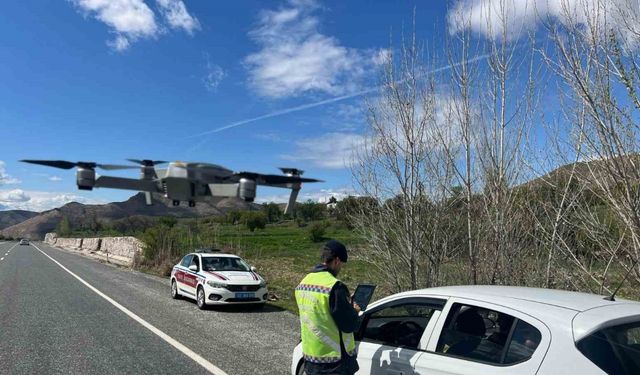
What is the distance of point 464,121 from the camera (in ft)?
31.1

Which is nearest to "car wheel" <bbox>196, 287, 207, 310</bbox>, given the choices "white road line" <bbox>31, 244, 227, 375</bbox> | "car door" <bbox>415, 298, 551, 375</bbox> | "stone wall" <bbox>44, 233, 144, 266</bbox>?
"white road line" <bbox>31, 244, 227, 375</bbox>

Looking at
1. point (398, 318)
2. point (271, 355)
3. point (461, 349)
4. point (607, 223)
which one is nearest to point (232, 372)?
point (271, 355)

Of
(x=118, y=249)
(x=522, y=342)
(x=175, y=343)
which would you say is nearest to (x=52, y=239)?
(x=118, y=249)

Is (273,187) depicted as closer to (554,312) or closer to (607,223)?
(554,312)

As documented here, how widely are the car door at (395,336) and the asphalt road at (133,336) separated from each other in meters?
2.78

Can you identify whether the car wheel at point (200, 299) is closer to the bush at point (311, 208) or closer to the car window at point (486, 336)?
the bush at point (311, 208)

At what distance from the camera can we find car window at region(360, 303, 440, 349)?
4426 mm

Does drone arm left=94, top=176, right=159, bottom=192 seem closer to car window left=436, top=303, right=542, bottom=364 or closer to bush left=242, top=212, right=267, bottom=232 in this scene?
car window left=436, top=303, right=542, bottom=364

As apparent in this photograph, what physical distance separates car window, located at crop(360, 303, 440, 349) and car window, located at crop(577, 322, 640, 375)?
1.37m

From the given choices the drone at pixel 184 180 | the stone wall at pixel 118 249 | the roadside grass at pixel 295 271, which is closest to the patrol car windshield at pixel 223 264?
the roadside grass at pixel 295 271

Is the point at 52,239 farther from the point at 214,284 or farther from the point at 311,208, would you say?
the point at 214,284

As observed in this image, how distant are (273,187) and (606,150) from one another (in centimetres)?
388

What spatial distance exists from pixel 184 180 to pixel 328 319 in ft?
5.45

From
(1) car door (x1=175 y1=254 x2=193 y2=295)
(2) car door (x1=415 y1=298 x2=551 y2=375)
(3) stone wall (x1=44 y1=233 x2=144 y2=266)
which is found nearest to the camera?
(2) car door (x1=415 y1=298 x2=551 y2=375)
